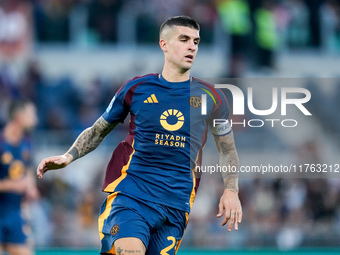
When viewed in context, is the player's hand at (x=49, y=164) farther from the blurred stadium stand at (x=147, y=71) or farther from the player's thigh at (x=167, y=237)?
the blurred stadium stand at (x=147, y=71)

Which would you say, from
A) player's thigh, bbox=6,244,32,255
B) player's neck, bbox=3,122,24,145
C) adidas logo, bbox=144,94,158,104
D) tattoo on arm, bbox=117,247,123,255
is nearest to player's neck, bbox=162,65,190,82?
adidas logo, bbox=144,94,158,104

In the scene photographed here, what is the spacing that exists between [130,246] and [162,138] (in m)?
0.86

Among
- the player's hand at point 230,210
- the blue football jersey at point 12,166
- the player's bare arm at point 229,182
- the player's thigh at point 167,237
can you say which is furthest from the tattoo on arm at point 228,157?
the blue football jersey at point 12,166

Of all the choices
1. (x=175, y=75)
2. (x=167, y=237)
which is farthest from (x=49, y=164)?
(x=175, y=75)

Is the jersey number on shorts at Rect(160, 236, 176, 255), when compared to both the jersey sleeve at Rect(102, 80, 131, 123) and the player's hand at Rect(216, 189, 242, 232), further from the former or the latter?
the jersey sleeve at Rect(102, 80, 131, 123)

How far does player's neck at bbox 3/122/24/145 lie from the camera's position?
8.30m

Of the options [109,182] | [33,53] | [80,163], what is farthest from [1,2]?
[109,182]

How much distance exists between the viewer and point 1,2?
16.7m

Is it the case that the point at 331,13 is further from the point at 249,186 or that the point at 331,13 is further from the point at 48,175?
the point at 48,175

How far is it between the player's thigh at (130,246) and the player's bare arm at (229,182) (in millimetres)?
660

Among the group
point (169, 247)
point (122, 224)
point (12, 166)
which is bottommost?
point (12, 166)

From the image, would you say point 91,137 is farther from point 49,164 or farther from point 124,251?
point 124,251

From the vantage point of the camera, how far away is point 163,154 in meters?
5.17

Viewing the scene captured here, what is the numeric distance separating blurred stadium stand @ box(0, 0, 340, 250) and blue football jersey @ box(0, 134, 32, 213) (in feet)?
14.5
